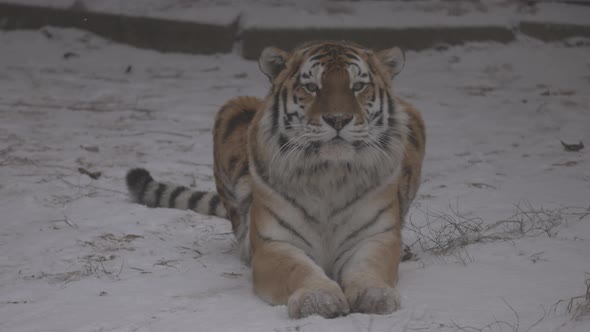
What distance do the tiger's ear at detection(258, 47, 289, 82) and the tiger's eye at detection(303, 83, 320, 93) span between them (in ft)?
0.69

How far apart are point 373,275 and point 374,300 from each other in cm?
17

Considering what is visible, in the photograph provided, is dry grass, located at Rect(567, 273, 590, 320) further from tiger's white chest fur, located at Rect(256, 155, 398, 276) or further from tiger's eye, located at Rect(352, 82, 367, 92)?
tiger's eye, located at Rect(352, 82, 367, 92)

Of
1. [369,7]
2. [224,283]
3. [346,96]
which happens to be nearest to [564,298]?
[346,96]

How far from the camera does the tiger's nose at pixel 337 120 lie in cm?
281

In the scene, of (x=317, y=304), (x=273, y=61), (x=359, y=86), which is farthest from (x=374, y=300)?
(x=273, y=61)

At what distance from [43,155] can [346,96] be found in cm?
251

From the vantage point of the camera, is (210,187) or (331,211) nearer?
(331,211)

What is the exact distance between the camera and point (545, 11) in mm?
7309

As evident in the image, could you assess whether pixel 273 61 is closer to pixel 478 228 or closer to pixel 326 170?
pixel 326 170

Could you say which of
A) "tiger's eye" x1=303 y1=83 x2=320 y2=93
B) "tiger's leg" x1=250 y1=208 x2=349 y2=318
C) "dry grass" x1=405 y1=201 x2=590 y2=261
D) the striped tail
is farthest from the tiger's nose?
the striped tail

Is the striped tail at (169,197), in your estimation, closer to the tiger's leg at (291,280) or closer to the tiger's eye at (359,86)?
the tiger's leg at (291,280)

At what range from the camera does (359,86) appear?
2.98m

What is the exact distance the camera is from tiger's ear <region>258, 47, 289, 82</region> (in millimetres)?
3129

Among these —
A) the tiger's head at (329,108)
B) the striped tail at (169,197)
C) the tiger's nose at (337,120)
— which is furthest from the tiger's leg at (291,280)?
the striped tail at (169,197)
